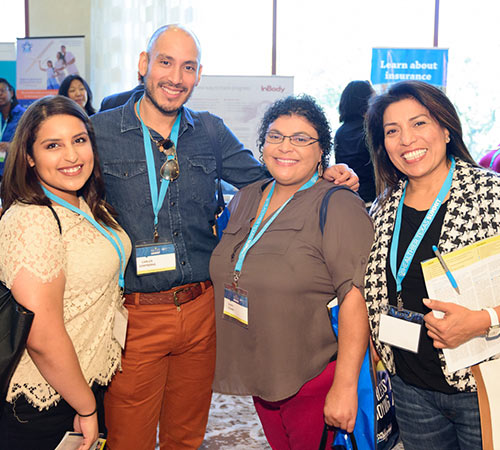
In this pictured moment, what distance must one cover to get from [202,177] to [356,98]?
2.59 meters

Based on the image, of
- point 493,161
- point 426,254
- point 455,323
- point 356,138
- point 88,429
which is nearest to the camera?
point 455,323

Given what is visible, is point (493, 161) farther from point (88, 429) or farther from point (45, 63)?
point (45, 63)

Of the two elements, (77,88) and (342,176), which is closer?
(342,176)

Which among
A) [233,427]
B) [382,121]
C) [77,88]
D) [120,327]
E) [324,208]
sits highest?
[77,88]

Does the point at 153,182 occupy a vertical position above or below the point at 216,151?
below

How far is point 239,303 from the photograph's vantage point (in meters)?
1.76

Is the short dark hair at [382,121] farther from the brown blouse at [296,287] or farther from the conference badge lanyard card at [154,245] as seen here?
the conference badge lanyard card at [154,245]

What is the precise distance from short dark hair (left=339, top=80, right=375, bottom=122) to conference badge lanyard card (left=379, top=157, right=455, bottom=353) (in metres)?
2.85

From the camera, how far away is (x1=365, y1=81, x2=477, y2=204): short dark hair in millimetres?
1579

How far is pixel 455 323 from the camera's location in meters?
1.39

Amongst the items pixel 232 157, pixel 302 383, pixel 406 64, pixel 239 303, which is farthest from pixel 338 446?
pixel 406 64

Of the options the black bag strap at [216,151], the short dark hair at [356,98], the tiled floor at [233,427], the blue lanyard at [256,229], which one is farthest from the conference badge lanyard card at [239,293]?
the short dark hair at [356,98]

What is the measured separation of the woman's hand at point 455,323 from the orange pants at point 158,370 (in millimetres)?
990

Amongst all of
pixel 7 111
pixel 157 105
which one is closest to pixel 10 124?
pixel 7 111
